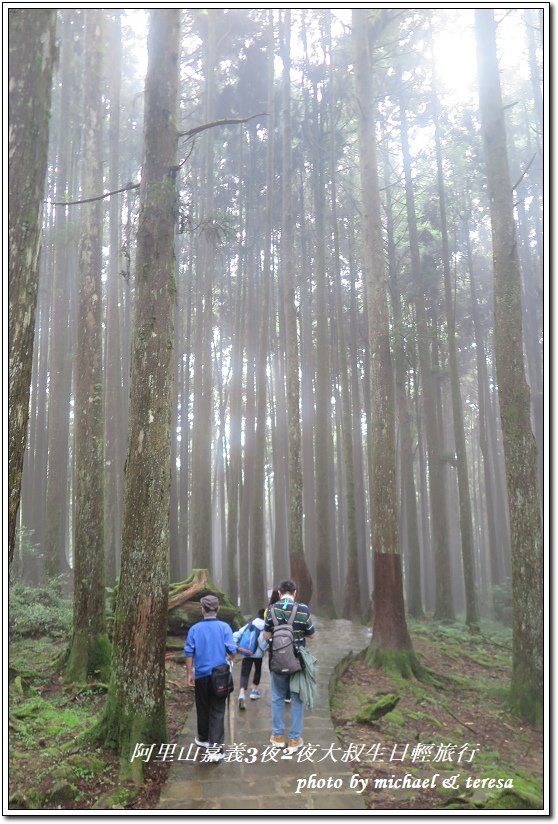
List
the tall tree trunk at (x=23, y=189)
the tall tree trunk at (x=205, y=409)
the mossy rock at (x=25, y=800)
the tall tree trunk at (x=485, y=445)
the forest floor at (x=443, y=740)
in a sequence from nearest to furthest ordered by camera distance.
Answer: the tall tree trunk at (x=23, y=189)
the mossy rock at (x=25, y=800)
the forest floor at (x=443, y=740)
the tall tree trunk at (x=205, y=409)
the tall tree trunk at (x=485, y=445)

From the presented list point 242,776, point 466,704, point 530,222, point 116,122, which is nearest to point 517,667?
point 466,704

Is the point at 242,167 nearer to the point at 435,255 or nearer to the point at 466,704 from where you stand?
the point at 435,255

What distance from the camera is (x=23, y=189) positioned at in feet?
12.2

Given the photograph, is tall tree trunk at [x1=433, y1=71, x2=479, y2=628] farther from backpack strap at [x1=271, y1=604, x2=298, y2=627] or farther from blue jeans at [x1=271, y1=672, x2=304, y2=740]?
blue jeans at [x1=271, y1=672, x2=304, y2=740]

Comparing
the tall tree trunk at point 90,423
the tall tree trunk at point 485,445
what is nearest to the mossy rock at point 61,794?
the tall tree trunk at point 90,423

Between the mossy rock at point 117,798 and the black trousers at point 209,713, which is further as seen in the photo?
the black trousers at point 209,713

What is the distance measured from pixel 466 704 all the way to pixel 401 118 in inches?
634

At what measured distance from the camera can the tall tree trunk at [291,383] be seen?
1298 cm

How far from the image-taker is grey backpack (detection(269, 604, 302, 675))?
543cm

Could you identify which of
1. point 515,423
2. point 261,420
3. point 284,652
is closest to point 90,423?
point 284,652

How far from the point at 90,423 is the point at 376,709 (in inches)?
223

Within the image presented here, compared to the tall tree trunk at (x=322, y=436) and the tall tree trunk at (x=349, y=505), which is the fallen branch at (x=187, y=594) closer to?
the tall tree trunk at (x=322, y=436)

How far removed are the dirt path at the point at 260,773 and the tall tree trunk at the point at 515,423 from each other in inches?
124

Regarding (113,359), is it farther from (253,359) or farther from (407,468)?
(407,468)
